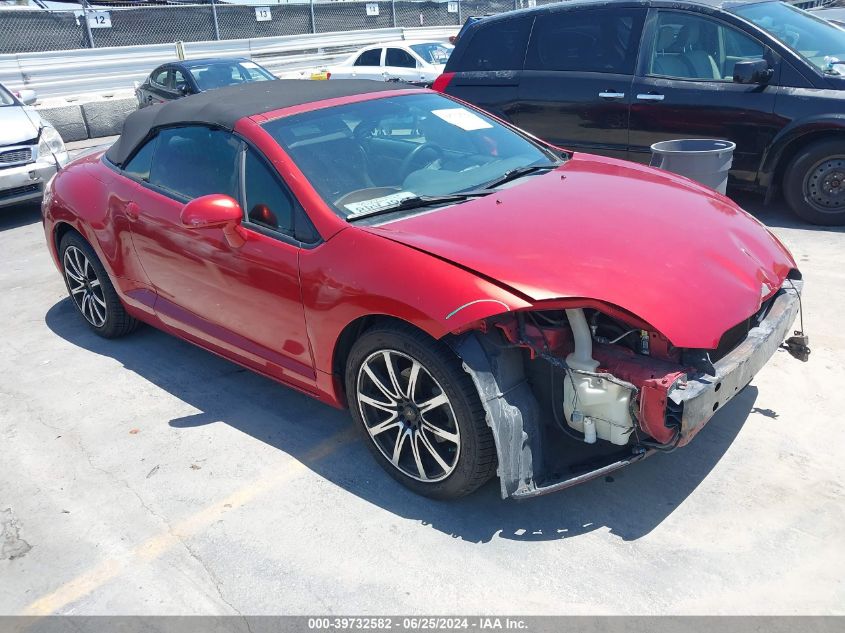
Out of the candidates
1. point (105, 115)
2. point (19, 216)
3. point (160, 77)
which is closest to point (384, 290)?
point (19, 216)

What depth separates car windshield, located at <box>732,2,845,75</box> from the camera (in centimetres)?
615

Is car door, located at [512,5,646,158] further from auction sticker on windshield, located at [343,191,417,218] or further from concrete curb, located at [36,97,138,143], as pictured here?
concrete curb, located at [36,97,138,143]

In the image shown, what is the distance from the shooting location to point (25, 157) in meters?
8.10

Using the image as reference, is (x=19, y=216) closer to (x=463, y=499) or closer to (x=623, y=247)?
(x=463, y=499)

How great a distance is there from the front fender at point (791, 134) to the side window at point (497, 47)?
2484 millimetres

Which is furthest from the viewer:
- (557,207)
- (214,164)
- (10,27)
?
(10,27)

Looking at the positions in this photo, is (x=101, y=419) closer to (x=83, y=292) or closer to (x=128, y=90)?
(x=83, y=292)

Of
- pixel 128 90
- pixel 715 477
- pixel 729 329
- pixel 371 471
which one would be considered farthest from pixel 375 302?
pixel 128 90

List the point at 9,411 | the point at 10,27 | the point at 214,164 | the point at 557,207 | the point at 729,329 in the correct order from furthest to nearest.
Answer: the point at 10,27, the point at 9,411, the point at 214,164, the point at 557,207, the point at 729,329

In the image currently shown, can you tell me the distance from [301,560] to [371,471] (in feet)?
2.04

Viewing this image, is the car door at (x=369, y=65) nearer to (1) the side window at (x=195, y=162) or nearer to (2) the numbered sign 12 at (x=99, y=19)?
(2) the numbered sign 12 at (x=99, y=19)

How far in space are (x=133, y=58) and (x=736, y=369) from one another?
17.5 meters

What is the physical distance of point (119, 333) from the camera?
5020 mm

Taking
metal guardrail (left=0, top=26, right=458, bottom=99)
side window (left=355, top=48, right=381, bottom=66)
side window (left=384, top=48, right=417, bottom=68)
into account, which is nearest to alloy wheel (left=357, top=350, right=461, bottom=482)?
side window (left=384, top=48, right=417, bottom=68)
